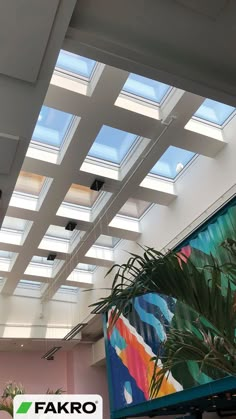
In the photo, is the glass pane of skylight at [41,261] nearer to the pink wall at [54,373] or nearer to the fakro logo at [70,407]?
the pink wall at [54,373]

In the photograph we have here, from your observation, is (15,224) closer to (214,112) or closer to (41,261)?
(41,261)

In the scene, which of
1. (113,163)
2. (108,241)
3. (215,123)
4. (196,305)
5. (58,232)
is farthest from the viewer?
(108,241)

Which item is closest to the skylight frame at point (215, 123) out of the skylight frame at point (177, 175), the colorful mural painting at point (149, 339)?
the skylight frame at point (177, 175)

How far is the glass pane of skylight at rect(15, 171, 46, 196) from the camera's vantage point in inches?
268

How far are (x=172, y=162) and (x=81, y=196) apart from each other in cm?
180

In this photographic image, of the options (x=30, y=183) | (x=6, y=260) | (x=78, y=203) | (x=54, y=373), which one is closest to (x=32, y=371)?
(x=54, y=373)

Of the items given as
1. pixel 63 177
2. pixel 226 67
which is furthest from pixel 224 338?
pixel 63 177

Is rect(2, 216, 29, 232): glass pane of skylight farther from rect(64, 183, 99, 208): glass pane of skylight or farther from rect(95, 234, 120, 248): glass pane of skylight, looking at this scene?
rect(95, 234, 120, 248): glass pane of skylight

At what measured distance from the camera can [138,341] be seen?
25.9ft

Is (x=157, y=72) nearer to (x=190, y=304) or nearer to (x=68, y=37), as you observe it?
(x=68, y=37)

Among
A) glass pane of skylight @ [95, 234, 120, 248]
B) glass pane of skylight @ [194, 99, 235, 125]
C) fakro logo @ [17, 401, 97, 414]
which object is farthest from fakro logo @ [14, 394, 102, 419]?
glass pane of skylight @ [95, 234, 120, 248]

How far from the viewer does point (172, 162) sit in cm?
690

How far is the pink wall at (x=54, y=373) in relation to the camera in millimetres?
Result: 11625

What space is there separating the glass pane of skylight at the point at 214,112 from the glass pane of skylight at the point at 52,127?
6.25ft
